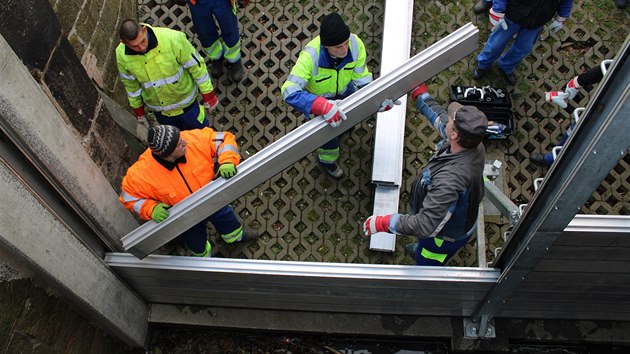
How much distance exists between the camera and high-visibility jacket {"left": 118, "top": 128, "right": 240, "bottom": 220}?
3.84 m

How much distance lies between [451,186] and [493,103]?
89.7 inches

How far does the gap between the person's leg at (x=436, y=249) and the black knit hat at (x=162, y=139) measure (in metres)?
2.13

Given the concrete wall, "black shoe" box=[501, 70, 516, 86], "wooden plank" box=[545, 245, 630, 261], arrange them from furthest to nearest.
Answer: "black shoe" box=[501, 70, 516, 86]
"wooden plank" box=[545, 245, 630, 261]
the concrete wall

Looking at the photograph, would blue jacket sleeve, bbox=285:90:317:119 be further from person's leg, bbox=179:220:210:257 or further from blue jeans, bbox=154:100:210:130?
person's leg, bbox=179:220:210:257

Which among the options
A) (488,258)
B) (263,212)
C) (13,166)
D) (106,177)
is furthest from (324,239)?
(13,166)

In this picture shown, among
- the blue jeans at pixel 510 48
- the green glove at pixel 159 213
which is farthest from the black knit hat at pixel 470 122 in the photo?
the blue jeans at pixel 510 48

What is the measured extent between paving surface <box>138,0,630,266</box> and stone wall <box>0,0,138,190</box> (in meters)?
1.21

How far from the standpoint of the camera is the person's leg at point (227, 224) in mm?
4527

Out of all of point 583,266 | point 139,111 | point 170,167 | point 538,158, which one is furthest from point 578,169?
point 139,111

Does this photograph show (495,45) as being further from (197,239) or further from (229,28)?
(197,239)

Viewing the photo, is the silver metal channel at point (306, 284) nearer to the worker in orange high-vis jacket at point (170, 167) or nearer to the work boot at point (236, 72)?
the worker in orange high-vis jacket at point (170, 167)

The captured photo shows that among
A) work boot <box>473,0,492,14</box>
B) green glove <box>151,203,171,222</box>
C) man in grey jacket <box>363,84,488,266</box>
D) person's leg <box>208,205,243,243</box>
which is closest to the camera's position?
man in grey jacket <box>363,84,488,266</box>

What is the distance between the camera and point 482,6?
19.7 feet

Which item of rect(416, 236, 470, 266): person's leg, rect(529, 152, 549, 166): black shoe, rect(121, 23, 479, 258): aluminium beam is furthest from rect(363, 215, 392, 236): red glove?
rect(529, 152, 549, 166): black shoe
